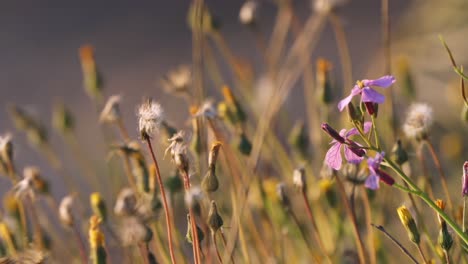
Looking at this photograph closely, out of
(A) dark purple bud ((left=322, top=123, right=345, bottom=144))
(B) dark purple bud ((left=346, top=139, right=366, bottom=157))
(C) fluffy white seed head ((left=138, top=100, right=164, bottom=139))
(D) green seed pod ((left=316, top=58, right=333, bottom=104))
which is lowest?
(B) dark purple bud ((left=346, top=139, right=366, bottom=157))

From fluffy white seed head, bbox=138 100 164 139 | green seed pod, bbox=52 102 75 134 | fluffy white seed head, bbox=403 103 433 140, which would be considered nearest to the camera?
fluffy white seed head, bbox=138 100 164 139

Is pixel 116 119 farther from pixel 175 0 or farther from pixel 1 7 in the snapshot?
pixel 1 7

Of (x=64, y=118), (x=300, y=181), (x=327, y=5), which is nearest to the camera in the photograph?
(x=300, y=181)

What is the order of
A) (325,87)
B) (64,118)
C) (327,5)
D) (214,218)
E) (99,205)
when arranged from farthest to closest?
(64,118), (327,5), (325,87), (99,205), (214,218)

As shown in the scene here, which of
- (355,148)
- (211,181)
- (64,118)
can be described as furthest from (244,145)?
(64,118)

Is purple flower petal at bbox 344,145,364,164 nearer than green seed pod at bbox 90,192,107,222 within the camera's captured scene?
Yes

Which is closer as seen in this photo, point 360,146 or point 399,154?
point 360,146

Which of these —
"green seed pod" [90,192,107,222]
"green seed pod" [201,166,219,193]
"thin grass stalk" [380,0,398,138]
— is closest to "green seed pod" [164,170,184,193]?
"green seed pod" [90,192,107,222]

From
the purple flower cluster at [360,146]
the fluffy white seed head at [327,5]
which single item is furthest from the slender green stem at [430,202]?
the fluffy white seed head at [327,5]

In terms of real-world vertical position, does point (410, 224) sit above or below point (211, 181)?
below

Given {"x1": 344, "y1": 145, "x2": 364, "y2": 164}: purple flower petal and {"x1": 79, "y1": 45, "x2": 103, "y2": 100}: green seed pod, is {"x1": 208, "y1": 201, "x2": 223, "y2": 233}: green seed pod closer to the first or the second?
{"x1": 344, "y1": 145, "x2": 364, "y2": 164}: purple flower petal

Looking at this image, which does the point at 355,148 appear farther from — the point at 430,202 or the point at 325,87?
the point at 325,87
